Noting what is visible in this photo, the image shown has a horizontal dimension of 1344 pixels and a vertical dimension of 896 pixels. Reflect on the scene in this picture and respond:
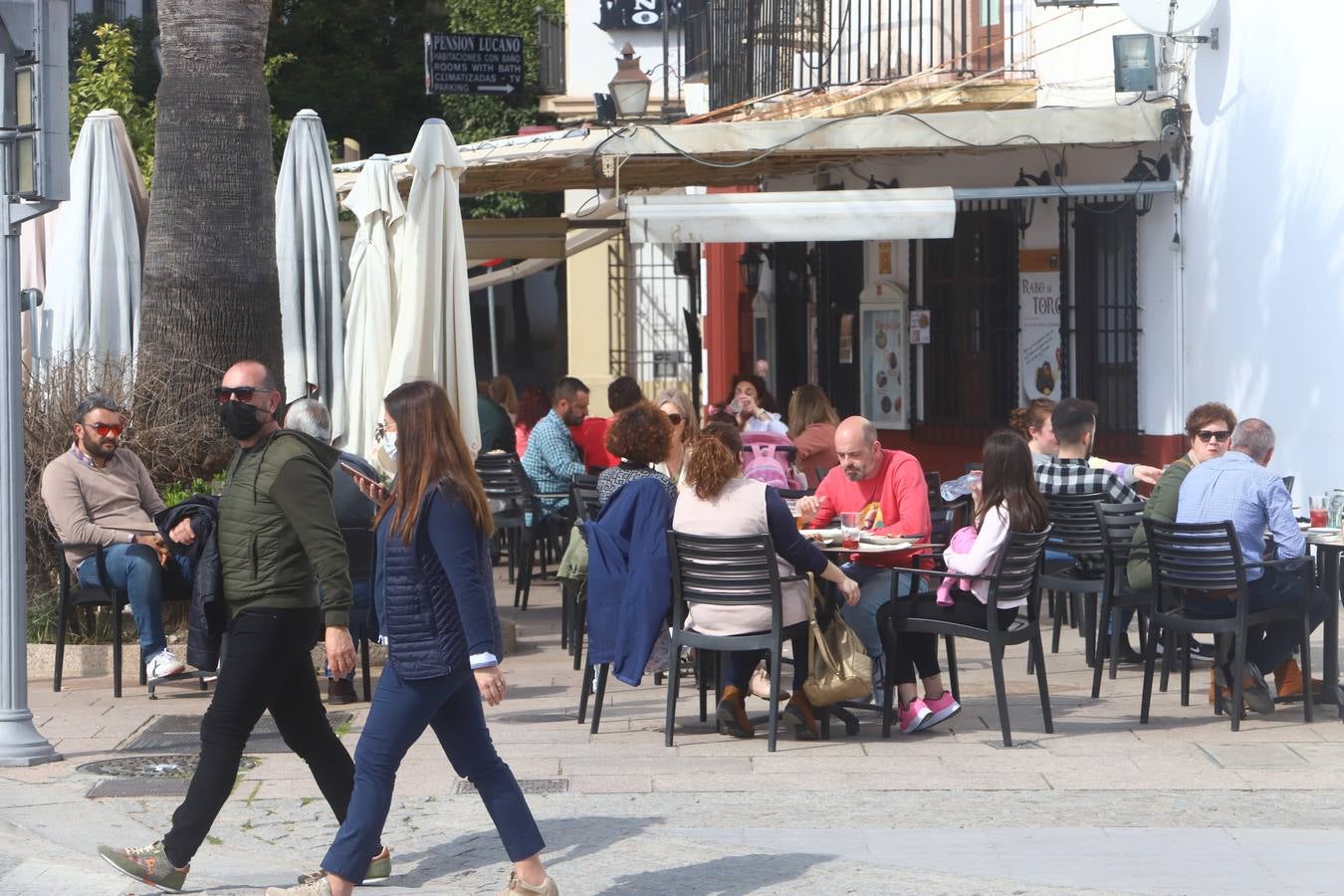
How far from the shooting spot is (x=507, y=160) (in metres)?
14.7

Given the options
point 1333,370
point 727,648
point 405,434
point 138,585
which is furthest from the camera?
point 1333,370

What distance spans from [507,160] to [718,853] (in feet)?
29.9

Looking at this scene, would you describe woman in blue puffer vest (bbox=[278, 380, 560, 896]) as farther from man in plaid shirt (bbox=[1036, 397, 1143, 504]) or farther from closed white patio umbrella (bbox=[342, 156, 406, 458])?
closed white patio umbrella (bbox=[342, 156, 406, 458])

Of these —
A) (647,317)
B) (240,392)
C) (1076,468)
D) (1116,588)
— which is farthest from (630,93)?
(240,392)

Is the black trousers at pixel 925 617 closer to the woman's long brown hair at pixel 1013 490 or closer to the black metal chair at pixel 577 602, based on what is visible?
the woman's long brown hair at pixel 1013 490

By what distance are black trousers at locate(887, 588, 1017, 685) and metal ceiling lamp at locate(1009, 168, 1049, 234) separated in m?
7.73

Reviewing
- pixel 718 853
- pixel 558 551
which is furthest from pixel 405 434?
pixel 558 551

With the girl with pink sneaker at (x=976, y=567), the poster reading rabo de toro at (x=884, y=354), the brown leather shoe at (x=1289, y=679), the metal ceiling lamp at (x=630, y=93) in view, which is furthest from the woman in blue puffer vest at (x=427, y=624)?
the metal ceiling lamp at (x=630, y=93)

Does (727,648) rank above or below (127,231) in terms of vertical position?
below

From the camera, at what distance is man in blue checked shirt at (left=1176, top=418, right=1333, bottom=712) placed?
8.76 m

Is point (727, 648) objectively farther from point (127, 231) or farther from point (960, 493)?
point (127, 231)

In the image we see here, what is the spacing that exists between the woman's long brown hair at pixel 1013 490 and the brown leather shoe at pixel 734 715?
1.31 m

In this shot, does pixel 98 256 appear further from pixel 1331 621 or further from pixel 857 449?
pixel 1331 621

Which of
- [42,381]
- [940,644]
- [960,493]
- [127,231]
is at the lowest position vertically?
[940,644]
